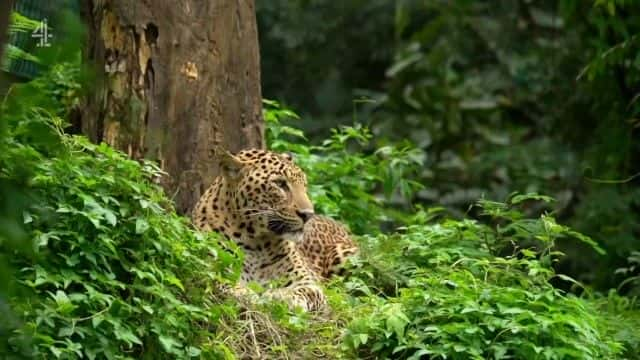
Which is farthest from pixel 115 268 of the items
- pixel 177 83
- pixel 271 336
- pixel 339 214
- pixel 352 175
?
pixel 352 175

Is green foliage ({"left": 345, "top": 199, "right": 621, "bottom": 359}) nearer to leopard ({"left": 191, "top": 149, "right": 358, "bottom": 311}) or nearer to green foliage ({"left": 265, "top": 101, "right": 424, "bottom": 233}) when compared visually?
leopard ({"left": 191, "top": 149, "right": 358, "bottom": 311})

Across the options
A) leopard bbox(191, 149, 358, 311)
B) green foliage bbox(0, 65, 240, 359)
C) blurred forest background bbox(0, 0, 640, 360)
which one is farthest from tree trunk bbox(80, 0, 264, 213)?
green foliage bbox(0, 65, 240, 359)

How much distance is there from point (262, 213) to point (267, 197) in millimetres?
83

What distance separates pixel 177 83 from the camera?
7.76m

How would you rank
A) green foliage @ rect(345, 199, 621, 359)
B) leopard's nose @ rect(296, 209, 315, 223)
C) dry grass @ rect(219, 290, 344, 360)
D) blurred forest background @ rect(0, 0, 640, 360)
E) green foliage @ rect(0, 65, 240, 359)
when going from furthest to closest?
leopard's nose @ rect(296, 209, 315, 223) < dry grass @ rect(219, 290, 344, 360) < green foliage @ rect(345, 199, 621, 359) < green foliage @ rect(0, 65, 240, 359) < blurred forest background @ rect(0, 0, 640, 360)

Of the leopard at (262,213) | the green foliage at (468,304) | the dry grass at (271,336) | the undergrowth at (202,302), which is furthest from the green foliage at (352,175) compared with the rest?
the dry grass at (271,336)

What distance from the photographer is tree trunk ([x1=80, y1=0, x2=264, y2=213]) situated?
7.57m

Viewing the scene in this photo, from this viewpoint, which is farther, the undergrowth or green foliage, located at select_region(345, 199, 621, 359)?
green foliage, located at select_region(345, 199, 621, 359)

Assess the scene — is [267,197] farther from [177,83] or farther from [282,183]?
[177,83]

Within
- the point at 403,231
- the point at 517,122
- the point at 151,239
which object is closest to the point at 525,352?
the point at 151,239

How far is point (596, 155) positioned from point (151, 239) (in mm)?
6250

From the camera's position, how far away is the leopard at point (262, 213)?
752cm

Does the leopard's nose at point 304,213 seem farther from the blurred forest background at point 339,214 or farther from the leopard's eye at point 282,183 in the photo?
the blurred forest background at point 339,214

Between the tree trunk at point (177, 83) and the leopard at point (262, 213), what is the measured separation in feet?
0.90
